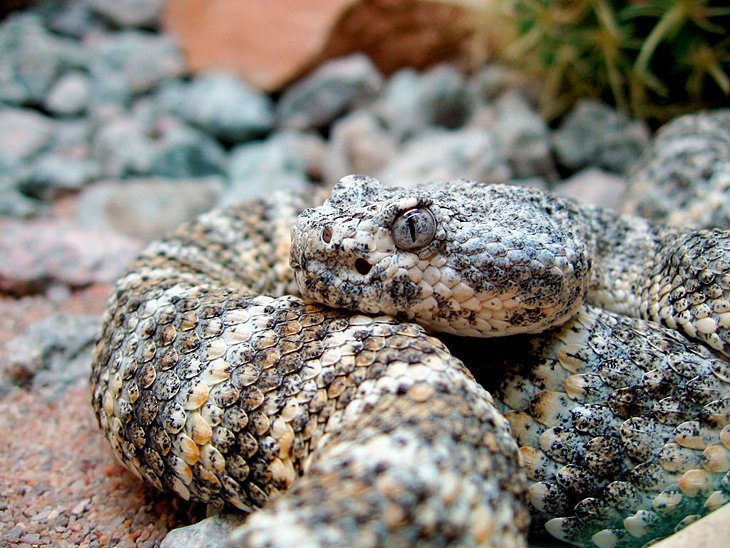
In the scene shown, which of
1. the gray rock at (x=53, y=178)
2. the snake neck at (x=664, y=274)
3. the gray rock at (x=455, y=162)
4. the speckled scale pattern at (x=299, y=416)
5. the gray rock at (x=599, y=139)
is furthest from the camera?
the gray rock at (x=53, y=178)

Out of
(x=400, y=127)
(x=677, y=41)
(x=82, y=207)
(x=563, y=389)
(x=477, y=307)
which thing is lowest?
(x=82, y=207)

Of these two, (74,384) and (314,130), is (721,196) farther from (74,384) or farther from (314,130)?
(314,130)

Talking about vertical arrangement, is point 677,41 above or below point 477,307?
above

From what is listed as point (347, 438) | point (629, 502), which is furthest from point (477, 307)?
point (629, 502)

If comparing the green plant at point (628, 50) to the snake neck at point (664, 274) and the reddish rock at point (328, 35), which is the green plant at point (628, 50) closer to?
the reddish rock at point (328, 35)

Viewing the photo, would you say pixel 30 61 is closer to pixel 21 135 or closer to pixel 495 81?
pixel 21 135

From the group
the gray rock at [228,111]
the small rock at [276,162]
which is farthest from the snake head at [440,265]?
the gray rock at [228,111]
